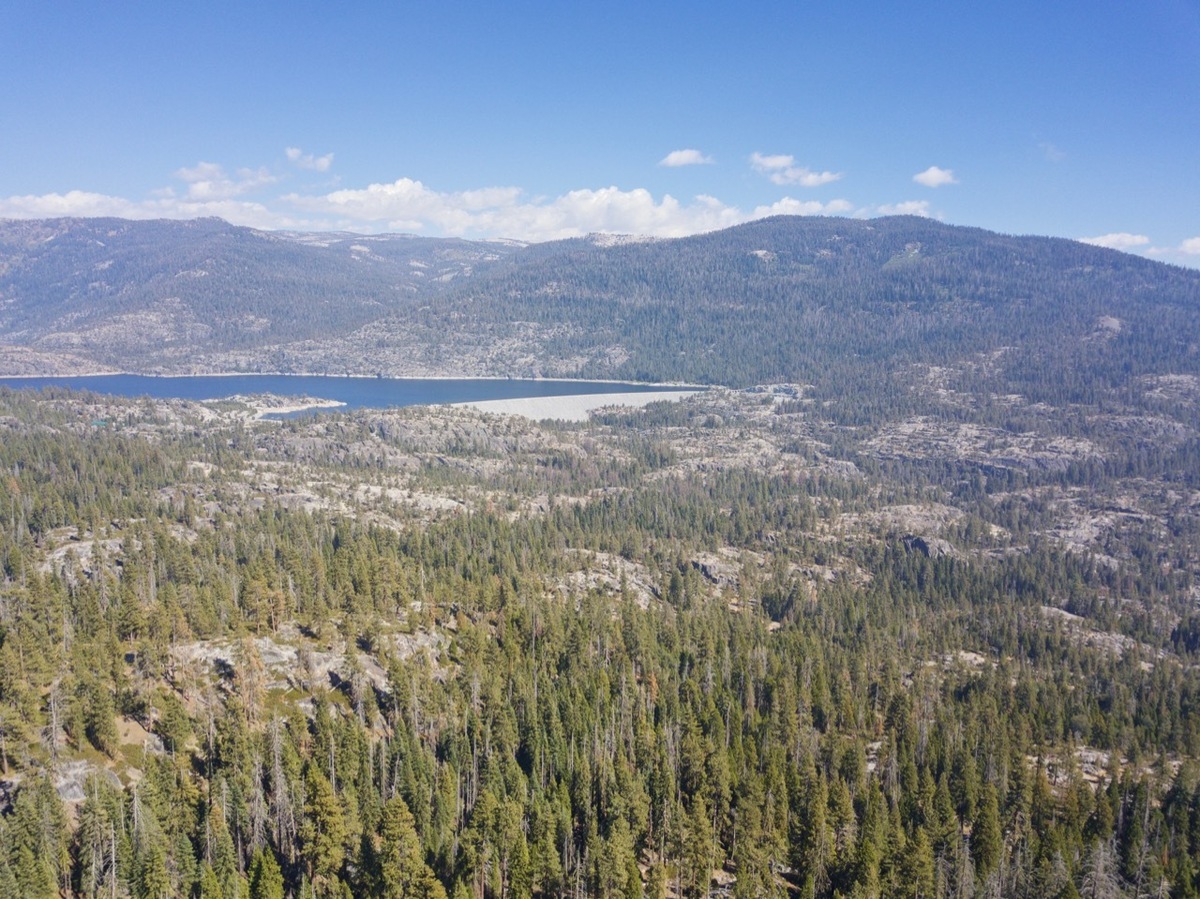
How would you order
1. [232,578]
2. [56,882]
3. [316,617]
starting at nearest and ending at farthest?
[56,882], [316,617], [232,578]

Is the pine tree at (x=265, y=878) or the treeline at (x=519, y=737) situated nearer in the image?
the pine tree at (x=265, y=878)

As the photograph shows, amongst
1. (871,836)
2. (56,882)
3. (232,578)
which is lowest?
(871,836)

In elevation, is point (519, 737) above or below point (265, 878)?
below

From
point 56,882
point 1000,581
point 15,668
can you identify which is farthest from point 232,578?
point 1000,581

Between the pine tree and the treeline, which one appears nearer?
the pine tree

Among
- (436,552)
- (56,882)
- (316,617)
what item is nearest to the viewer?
(56,882)

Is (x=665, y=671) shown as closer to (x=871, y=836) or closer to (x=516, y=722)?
(x=516, y=722)

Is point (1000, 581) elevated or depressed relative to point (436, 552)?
depressed

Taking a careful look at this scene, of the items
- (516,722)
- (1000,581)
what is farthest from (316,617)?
(1000,581)

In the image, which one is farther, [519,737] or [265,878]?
[519,737]

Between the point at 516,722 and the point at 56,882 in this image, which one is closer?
the point at 56,882
